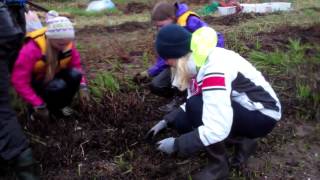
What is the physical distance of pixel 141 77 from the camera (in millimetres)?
3979

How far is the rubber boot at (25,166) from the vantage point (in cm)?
259

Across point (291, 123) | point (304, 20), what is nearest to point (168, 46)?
point (291, 123)

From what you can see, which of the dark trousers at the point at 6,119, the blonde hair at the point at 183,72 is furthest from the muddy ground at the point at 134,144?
the blonde hair at the point at 183,72

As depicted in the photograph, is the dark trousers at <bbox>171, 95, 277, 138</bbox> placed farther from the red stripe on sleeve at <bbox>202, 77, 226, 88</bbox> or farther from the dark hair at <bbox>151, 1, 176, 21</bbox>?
the dark hair at <bbox>151, 1, 176, 21</bbox>

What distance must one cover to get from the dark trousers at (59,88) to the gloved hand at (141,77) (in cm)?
65

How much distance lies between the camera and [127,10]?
887cm

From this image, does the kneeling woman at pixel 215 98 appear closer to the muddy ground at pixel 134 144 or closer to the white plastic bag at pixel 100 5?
the muddy ground at pixel 134 144

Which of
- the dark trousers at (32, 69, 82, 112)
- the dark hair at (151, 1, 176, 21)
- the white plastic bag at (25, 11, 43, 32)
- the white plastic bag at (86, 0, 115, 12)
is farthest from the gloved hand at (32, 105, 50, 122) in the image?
the white plastic bag at (86, 0, 115, 12)

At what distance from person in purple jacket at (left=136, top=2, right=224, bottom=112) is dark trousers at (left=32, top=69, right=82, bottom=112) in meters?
0.63

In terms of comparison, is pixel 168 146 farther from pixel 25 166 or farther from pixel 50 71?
pixel 50 71

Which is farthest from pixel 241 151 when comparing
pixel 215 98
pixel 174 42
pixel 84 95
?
pixel 84 95

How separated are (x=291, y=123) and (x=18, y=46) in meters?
1.95

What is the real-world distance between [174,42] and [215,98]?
36cm

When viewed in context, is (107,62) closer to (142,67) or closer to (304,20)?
(142,67)
